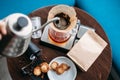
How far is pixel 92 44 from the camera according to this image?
3.61 feet

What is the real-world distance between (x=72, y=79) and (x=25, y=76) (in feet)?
0.71

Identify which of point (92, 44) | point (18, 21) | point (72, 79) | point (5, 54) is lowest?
point (72, 79)

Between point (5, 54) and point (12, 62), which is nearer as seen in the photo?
point (5, 54)

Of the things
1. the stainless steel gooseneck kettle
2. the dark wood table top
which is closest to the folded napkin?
the dark wood table top

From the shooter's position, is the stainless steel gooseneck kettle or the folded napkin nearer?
the stainless steel gooseneck kettle

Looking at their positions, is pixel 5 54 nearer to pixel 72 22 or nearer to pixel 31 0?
pixel 72 22

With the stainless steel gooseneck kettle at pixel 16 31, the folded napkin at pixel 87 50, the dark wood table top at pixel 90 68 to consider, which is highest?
the stainless steel gooseneck kettle at pixel 16 31

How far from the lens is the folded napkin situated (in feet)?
3.53

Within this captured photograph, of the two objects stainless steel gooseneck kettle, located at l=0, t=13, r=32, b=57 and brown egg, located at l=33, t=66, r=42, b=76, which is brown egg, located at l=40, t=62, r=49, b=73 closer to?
brown egg, located at l=33, t=66, r=42, b=76

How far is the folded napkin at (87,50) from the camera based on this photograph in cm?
108

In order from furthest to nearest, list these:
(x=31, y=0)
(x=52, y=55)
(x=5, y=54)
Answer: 1. (x=31, y=0)
2. (x=52, y=55)
3. (x=5, y=54)

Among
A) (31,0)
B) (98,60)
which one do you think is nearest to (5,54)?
(98,60)

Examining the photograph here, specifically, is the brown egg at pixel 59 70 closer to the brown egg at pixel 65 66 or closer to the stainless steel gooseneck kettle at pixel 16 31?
the brown egg at pixel 65 66

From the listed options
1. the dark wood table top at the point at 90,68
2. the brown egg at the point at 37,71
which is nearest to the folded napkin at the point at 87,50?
the dark wood table top at the point at 90,68
